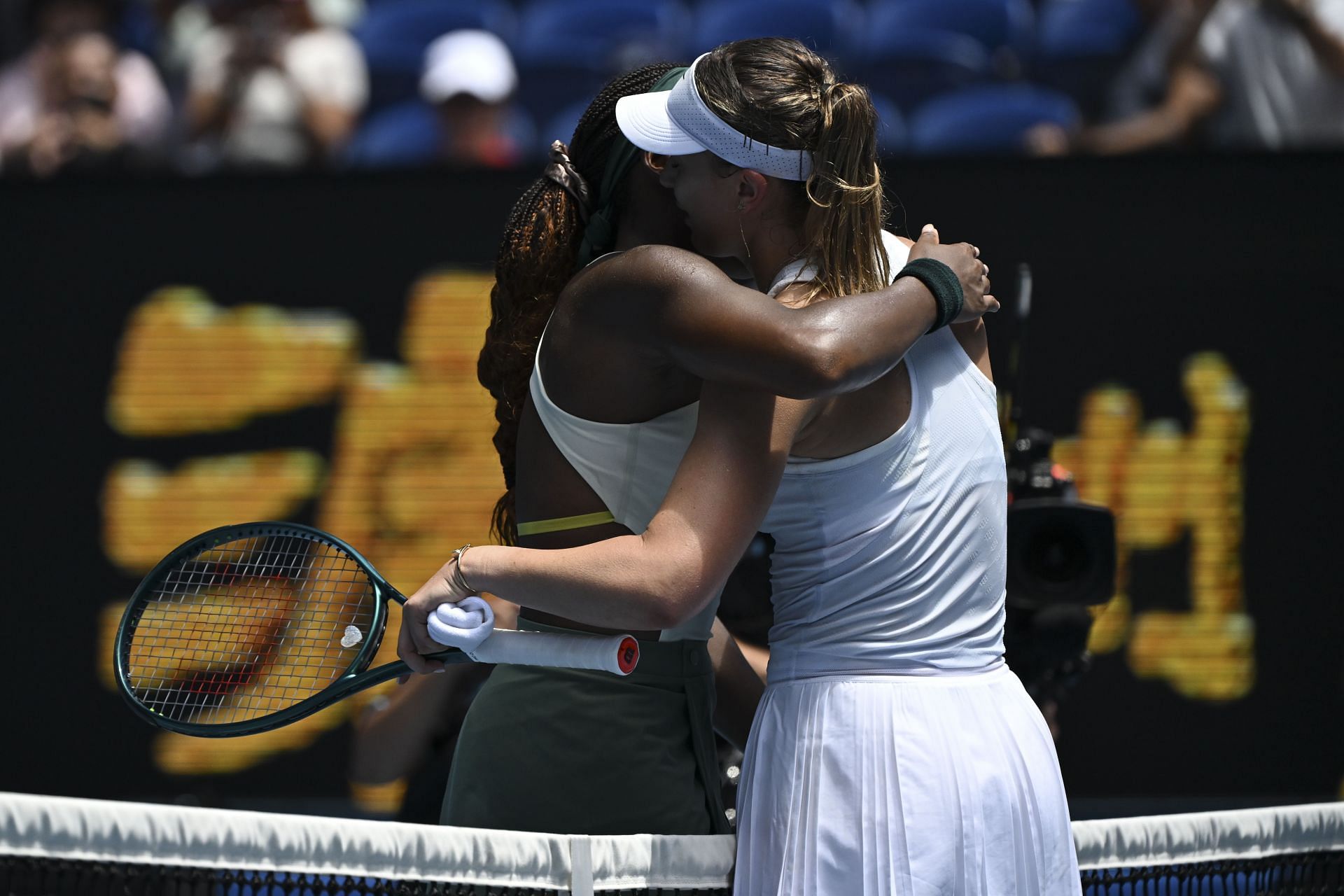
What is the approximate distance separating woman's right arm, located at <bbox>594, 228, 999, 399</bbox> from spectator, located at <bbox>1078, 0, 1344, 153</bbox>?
11.7ft

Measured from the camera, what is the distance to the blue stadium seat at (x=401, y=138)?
5.86m

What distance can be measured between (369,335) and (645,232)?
2.89 metres

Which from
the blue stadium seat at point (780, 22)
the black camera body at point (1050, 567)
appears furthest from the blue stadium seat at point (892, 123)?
the black camera body at point (1050, 567)

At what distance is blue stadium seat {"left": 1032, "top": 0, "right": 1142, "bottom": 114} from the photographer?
18.4 feet

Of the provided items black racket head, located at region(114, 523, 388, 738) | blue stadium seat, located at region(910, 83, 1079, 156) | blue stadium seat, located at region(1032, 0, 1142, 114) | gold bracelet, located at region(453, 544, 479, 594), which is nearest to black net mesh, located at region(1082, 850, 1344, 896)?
gold bracelet, located at region(453, 544, 479, 594)

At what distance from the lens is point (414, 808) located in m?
2.94

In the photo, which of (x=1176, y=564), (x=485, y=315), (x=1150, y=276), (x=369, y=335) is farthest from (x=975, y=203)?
(x=369, y=335)

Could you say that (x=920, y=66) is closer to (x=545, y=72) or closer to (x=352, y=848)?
(x=545, y=72)

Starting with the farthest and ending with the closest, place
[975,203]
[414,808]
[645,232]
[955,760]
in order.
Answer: [975,203] < [414,808] < [645,232] < [955,760]

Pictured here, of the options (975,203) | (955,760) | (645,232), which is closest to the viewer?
(955,760)

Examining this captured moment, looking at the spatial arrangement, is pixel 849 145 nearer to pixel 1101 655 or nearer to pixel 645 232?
pixel 645 232


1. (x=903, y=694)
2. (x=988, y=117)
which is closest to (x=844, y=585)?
(x=903, y=694)

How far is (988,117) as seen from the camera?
550 centimetres

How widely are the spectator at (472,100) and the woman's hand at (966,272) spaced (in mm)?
3888
